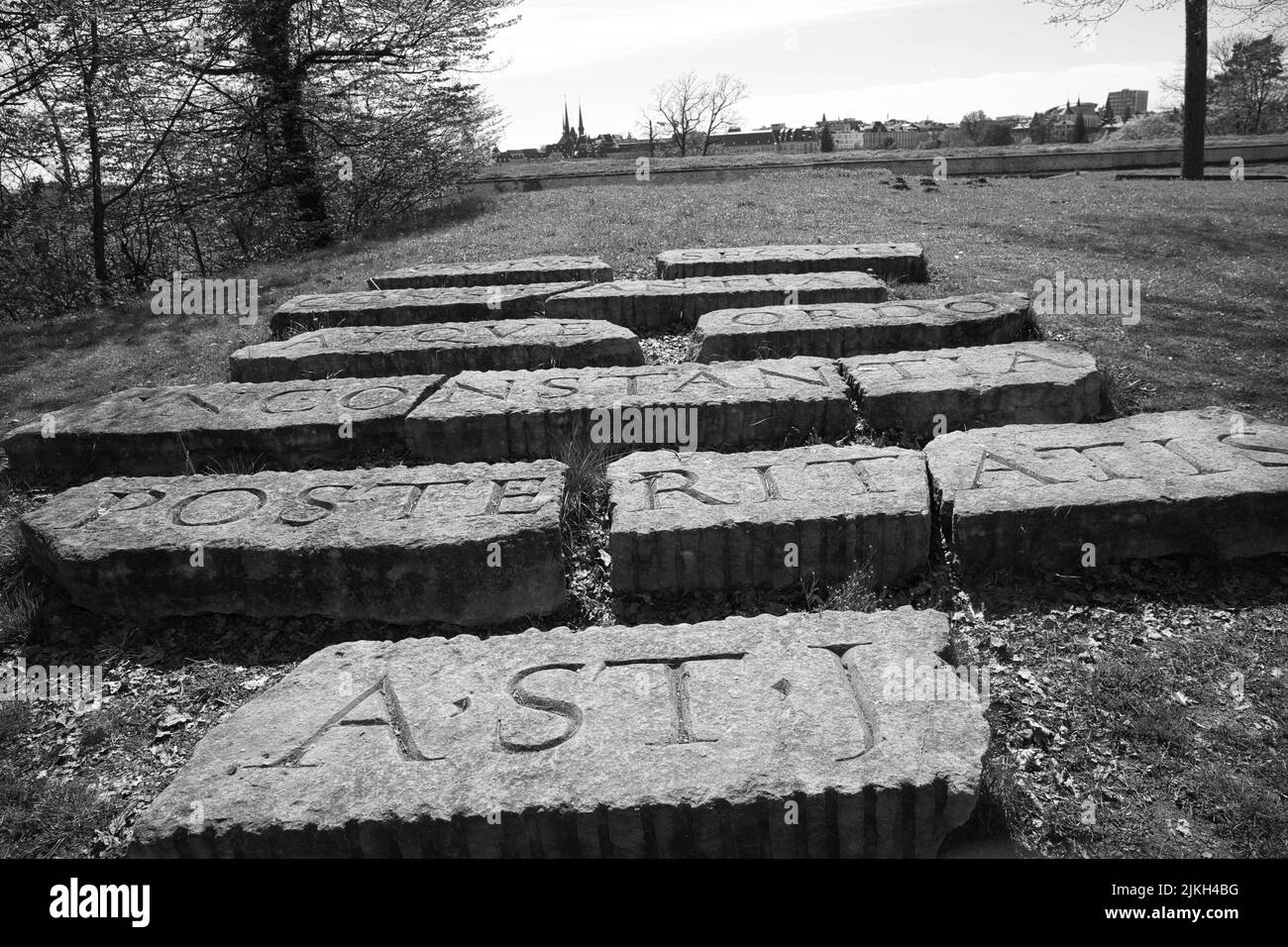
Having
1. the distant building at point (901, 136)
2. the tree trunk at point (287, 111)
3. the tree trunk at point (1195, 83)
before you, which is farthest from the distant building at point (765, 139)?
the tree trunk at point (287, 111)

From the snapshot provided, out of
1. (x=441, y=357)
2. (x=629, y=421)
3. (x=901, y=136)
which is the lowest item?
(x=629, y=421)

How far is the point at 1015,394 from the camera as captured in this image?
481cm

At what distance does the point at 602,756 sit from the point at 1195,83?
15.7 m

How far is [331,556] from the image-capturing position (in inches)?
141

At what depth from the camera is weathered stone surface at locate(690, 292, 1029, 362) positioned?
593 cm

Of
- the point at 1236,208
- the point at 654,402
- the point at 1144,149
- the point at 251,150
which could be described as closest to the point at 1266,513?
the point at 654,402

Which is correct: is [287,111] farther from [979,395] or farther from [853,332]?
[979,395]

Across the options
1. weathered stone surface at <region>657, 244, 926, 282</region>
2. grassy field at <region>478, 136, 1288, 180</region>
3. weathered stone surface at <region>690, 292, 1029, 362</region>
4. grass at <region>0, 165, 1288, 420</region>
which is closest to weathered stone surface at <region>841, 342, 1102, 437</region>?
grass at <region>0, 165, 1288, 420</region>

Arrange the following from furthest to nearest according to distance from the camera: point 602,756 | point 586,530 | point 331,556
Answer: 1. point 586,530
2. point 331,556
3. point 602,756

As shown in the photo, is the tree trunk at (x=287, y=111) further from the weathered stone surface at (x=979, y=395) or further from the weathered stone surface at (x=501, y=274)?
the weathered stone surface at (x=979, y=395)

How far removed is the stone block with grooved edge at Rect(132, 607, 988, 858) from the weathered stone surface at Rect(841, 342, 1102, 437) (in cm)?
214

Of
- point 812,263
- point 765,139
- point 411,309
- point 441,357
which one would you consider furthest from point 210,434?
point 765,139

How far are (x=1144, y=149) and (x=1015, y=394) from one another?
18.4 metres
